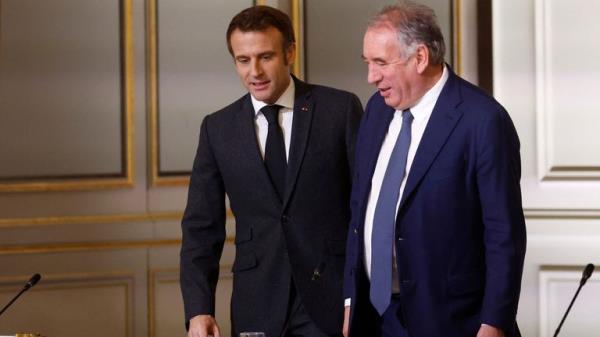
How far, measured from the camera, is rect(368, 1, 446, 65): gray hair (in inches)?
83.3

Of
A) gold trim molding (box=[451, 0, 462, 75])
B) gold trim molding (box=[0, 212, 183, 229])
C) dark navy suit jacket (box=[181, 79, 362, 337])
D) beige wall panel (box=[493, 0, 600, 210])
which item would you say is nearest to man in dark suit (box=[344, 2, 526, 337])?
dark navy suit jacket (box=[181, 79, 362, 337])

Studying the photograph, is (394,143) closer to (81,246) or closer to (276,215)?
(276,215)

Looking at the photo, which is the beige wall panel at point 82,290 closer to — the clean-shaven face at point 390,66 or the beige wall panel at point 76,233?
the beige wall panel at point 76,233

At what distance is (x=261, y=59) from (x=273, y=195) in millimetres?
291

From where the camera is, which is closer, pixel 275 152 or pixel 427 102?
pixel 427 102

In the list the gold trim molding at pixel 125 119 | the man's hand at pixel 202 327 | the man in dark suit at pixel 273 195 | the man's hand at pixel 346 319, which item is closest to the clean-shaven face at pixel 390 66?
the man in dark suit at pixel 273 195

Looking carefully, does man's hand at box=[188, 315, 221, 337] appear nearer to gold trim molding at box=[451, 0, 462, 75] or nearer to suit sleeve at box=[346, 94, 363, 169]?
suit sleeve at box=[346, 94, 363, 169]

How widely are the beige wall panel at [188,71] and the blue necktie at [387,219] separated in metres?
1.61

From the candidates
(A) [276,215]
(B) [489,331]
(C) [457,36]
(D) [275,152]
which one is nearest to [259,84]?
(D) [275,152]

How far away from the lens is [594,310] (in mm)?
3389

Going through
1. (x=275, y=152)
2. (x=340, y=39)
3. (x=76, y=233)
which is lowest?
(x=76, y=233)

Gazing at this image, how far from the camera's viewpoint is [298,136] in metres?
2.37

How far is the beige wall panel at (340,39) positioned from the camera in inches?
149

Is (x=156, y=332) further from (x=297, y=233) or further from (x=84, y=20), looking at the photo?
(x=297, y=233)
